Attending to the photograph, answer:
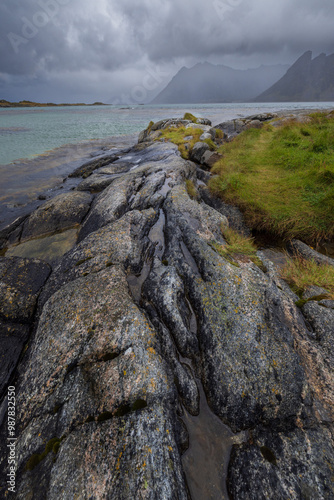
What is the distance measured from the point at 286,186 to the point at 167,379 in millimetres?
13601

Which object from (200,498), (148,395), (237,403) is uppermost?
(148,395)

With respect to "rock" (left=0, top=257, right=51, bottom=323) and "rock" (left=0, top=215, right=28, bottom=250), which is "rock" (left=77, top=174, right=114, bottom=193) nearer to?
"rock" (left=0, top=215, right=28, bottom=250)

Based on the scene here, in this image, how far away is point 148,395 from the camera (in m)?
5.06

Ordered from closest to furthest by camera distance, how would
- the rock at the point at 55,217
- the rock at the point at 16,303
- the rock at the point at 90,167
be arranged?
the rock at the point at 16,303 → the rock at the point at 55,217 → the rock at the point at 90,167

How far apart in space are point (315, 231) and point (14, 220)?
20.2 meters

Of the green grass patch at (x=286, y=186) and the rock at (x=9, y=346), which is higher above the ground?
the green grass patch at (x=286, y=186)

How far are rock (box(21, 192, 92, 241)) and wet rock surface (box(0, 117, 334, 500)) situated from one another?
18.4 feet

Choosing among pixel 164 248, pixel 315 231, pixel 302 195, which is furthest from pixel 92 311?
pixel 302 195

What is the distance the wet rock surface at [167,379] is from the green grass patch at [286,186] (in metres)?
4.56

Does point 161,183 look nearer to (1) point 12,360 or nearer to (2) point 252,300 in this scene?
(2) point 252,300

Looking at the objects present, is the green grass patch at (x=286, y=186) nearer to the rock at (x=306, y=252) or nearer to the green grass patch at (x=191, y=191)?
the rock at (x=306, y=252)

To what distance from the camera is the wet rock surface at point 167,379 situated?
4297 millimetres

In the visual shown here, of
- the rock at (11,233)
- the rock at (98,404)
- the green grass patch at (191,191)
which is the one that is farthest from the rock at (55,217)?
the rock at (98,404)

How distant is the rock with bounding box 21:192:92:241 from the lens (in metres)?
14.2
